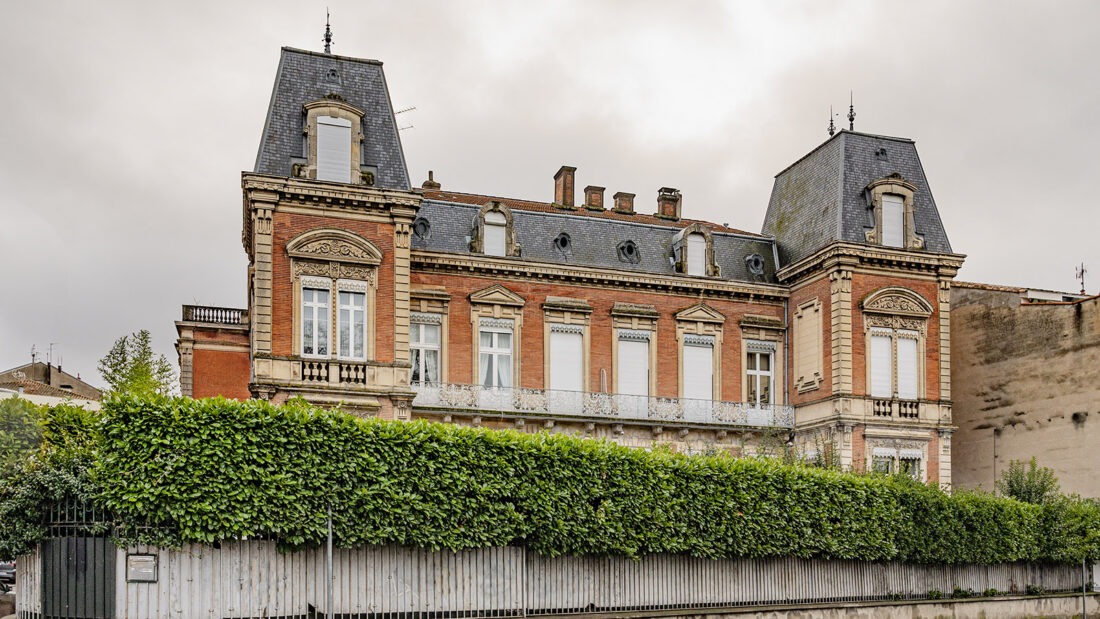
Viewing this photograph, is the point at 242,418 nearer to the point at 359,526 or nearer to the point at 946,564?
the point at 359,526

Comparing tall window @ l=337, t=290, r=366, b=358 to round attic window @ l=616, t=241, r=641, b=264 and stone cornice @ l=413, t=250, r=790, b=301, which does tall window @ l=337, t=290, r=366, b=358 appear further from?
round attic window @ l=616, t=241, r=641, b=264

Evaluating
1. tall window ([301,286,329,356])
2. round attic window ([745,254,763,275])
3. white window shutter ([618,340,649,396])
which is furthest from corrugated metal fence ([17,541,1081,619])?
round attic window ([745,254,763,275])

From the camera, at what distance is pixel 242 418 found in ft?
65.7

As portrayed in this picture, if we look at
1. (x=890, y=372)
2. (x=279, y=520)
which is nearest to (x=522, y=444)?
(x=279, y=520)

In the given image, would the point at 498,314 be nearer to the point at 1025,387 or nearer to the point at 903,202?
the point at 903,202

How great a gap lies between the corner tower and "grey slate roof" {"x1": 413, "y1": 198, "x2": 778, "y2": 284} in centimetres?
181

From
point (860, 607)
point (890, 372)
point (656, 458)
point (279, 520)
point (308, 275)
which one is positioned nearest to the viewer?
point (279, 520)

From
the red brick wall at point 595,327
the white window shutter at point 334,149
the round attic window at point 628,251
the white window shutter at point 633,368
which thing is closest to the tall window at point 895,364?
the red brick wall at point 595,327

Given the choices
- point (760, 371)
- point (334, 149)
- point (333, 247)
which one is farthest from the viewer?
point (760, 371)

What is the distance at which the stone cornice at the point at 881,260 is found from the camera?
35.4m

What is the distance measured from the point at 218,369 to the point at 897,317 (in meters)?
21.8

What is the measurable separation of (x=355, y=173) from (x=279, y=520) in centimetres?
1352

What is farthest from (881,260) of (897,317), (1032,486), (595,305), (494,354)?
(494,354)

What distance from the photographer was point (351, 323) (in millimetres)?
30703
